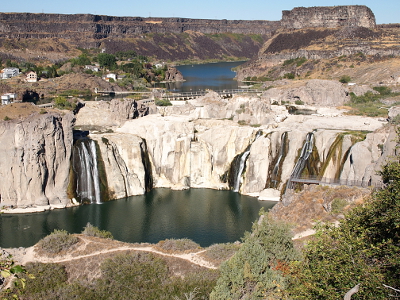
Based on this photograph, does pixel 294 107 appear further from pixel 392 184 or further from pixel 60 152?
pixel 392 184

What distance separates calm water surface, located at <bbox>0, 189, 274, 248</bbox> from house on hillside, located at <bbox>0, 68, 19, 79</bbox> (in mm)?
78608

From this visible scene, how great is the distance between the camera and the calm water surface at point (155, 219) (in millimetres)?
37594

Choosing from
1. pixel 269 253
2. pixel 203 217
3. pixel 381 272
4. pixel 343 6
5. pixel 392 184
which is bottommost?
pixel 203 217

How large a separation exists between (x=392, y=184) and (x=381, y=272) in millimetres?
3247

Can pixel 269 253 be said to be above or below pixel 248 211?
above

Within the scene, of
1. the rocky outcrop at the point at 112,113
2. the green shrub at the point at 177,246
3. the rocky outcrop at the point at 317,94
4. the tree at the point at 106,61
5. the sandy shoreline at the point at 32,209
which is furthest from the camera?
the tree at the point at 106,61

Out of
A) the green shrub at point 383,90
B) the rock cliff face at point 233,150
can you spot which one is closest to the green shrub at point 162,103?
the rock cliff face at point 233,150

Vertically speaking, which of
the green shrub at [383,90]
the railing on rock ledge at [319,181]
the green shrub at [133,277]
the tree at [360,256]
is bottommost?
the green shrub at [133,277]

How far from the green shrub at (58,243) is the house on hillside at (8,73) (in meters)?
91.7

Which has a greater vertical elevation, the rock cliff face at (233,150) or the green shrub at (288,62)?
the green shrub at (288,62)

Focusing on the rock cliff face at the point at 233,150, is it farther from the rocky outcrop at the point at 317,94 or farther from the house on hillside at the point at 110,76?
the house on hillside at the point at 110,76

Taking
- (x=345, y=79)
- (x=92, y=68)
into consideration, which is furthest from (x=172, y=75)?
(x=345, y=79)

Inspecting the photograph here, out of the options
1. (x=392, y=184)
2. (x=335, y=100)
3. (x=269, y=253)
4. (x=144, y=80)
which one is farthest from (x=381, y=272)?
(x=144, y=80)

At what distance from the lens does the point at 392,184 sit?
623 inches
